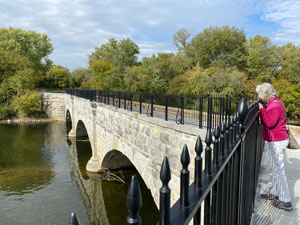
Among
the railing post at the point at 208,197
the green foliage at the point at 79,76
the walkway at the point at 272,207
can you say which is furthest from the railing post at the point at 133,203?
the green foliage at the point at 79,76

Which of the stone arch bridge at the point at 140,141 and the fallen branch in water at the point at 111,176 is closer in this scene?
the stone arch bridge at the point at 140,141

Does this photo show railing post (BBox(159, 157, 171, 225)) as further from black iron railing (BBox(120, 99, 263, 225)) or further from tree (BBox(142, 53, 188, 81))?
tree (BBox(142, 53, 188, 81))

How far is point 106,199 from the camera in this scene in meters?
12.2

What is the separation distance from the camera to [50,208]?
11203 millimetres

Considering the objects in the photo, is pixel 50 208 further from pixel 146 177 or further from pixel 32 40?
pixel 32 40

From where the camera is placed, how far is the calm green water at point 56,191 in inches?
421

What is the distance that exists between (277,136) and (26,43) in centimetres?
5233

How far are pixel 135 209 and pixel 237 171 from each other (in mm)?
1631

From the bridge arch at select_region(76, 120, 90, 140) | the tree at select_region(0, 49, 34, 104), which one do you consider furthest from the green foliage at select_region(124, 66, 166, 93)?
the tree at select_region(0, 49, 34, 104)

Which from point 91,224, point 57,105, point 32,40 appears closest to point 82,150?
point 91,224

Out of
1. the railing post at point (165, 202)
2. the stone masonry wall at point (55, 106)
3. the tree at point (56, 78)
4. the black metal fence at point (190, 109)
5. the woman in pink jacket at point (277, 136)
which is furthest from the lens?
the tree at point (56, 78)

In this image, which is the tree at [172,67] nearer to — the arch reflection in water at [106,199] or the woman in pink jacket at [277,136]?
the arch reflection in water at [106,199]

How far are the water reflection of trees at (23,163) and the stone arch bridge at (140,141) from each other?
3320mm

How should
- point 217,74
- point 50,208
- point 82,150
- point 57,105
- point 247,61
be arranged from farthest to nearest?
point 57,105, point 247,61, point 217,74, point 82,150, point 50,208
